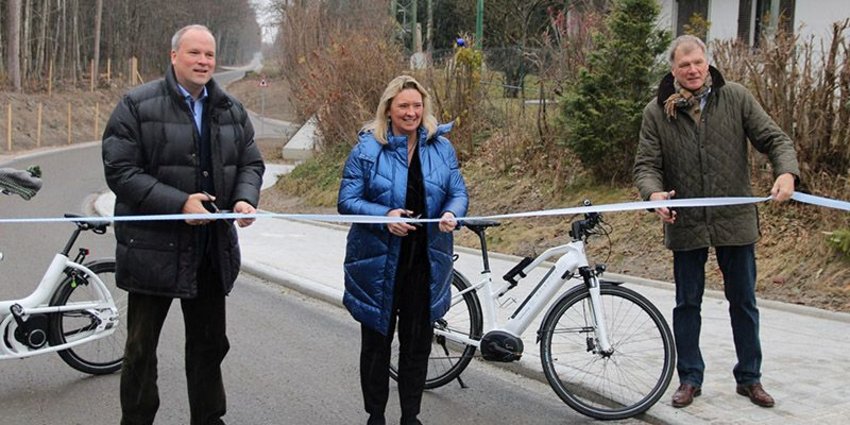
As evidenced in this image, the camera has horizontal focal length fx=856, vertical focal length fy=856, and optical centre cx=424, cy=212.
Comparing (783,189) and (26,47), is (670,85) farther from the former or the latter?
(26,47)

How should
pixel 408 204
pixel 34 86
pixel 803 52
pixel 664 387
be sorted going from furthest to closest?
1. pixel 34 86
2. pixel 803 52
3. pixel 664 387
4. pixel 408 204

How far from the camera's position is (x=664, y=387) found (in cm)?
505

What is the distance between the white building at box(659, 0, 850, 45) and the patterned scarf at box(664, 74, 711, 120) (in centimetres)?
1269

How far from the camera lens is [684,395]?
5.10 metres

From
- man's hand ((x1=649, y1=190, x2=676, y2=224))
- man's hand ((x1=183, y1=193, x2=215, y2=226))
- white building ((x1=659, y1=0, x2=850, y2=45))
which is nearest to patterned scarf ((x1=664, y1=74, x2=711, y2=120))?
man's hand ((x1=649, y1=190, x2=676, y2=224))

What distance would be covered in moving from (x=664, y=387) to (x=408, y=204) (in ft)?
6.20

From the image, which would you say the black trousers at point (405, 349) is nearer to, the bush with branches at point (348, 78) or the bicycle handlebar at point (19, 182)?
the bicycle handlebar at point (19, 182)

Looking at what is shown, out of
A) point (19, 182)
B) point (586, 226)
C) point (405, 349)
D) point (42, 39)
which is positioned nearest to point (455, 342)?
point (405, 349)

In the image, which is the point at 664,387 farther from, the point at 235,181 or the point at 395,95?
the point at 235,181

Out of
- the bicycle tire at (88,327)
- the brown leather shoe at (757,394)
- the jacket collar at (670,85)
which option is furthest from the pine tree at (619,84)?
the bicycle tire at (88,327)

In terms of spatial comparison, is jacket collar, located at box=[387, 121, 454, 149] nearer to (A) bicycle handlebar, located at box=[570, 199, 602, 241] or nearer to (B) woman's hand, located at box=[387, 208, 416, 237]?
(B) woman's hand, located at box=[387, 208, 416, 237]

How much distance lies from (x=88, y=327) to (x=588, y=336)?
334cm

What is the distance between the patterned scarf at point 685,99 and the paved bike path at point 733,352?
57.8 inches

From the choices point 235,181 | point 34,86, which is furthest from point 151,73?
point 235,181
